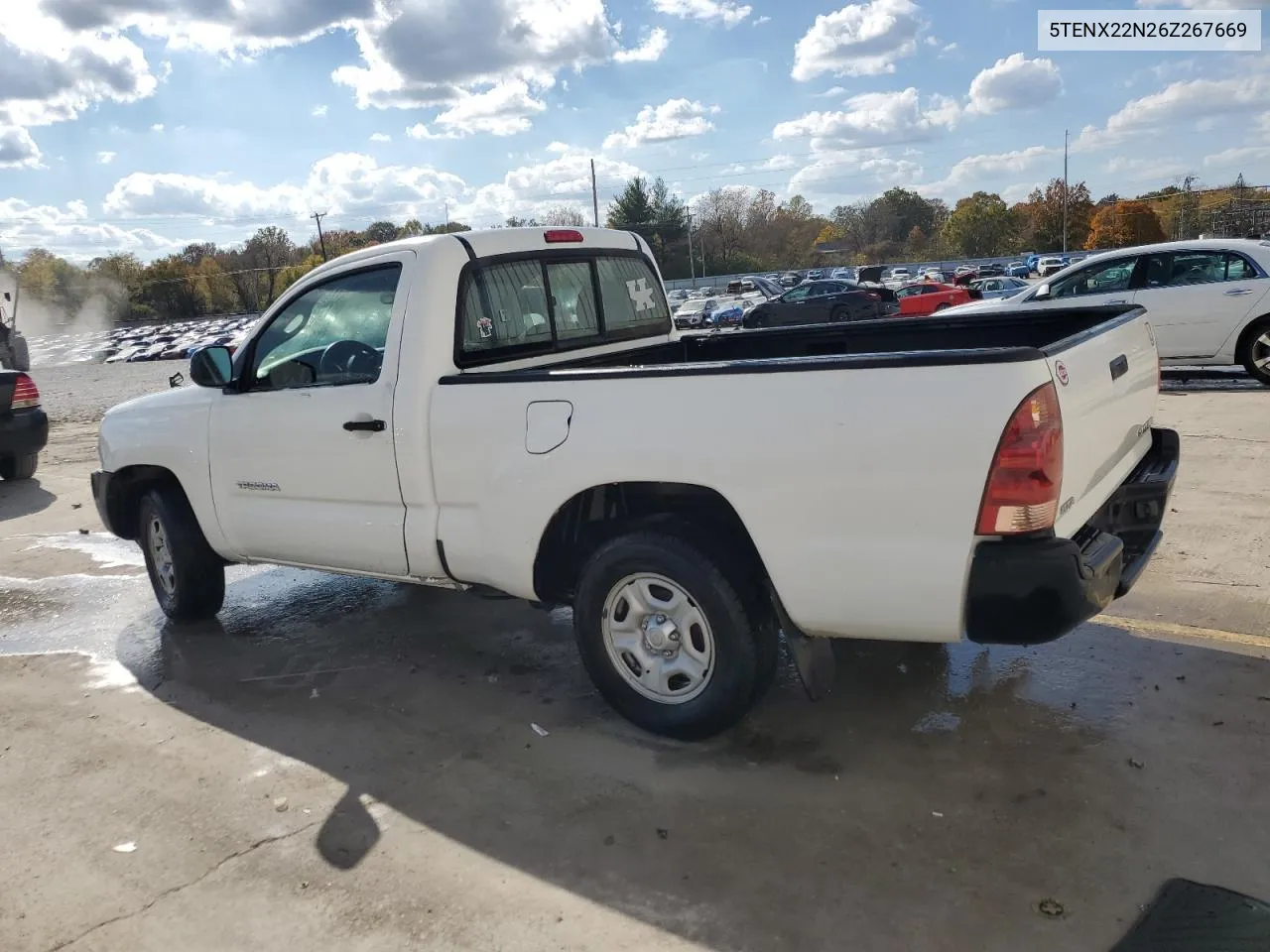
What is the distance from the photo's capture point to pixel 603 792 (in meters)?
3.42

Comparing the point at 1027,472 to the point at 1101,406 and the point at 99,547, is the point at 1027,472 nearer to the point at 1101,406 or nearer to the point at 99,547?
the point at 1101,406

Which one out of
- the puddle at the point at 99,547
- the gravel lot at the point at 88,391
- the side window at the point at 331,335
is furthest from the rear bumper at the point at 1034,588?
the gravel lot at the point at 88,391

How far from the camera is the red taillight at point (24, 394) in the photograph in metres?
10.3

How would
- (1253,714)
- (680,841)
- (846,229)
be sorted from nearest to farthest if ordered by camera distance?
(680,841) → (1253,714) → (846,229)

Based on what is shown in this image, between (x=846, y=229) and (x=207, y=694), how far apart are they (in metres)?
123

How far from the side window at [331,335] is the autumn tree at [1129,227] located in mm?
92309

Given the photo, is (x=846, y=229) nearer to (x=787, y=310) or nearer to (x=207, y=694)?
(x=787, y=310)

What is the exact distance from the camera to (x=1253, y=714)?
11.8ft

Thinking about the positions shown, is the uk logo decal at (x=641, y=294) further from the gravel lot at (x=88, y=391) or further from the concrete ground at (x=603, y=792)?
the gravel lot at (x=88, y=391)

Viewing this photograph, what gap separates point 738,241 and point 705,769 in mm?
112547

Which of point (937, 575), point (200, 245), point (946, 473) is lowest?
point (937, 575)

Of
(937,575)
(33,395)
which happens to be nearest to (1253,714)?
(937,575)

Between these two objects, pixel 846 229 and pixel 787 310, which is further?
pixel 846 229

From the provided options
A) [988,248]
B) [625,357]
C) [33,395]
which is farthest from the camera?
[988,248]
